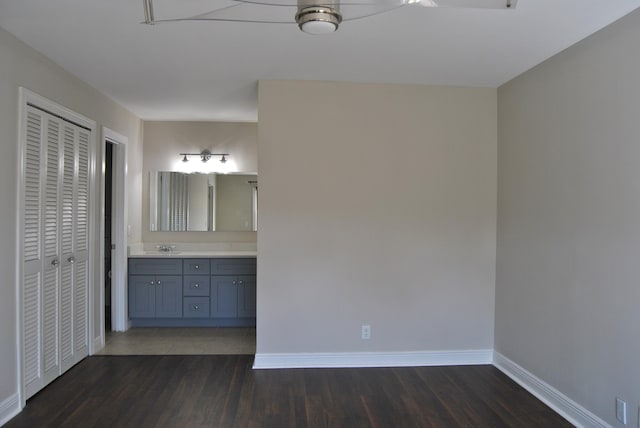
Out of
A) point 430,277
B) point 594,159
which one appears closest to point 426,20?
point 594,159

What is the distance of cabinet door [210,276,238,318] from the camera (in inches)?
186

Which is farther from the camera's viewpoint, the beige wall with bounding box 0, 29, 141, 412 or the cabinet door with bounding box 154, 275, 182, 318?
the cabinet door with bounding box 154, 275, 182, 318

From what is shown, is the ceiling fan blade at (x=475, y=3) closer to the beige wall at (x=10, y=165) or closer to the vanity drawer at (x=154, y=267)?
the beige wall at (x=10, y=165)

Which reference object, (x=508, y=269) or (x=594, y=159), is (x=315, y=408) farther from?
(x=594, y=159)

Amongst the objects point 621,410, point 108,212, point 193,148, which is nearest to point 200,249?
point 108,212

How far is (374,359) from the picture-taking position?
3641 millimetres

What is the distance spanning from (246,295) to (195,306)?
567 mm

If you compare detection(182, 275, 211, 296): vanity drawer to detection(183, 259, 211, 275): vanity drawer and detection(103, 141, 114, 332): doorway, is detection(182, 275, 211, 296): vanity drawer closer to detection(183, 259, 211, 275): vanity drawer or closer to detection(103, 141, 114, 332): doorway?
detection(183, 259, 211, 275): vanity drawer

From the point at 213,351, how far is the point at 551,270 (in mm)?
2887

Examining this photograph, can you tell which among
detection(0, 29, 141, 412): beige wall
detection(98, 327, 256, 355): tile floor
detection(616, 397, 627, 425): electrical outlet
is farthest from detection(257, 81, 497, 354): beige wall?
detection(0, 29, 141, 412): beige wall

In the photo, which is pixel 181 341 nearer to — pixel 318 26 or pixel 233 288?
pixel 233 288

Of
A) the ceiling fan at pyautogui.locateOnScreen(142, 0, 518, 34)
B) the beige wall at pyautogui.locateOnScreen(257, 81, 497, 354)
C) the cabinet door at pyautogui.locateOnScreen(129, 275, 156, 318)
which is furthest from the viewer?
the cabinet door at pyautogui.locateOnScreen(129, 275, 156, 318)

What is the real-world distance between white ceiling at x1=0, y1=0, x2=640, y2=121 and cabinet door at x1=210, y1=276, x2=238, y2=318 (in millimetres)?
2020

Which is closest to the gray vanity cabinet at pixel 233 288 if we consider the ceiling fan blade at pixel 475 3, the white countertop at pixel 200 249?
the white countertop at pixel 200 249
